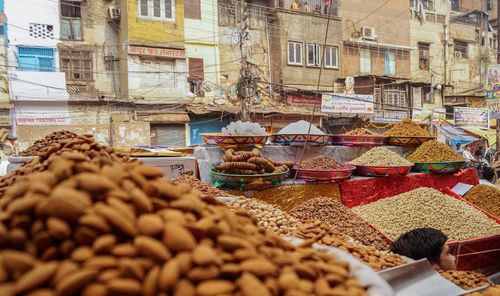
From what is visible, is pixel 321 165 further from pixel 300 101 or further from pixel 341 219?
pixel 300 101

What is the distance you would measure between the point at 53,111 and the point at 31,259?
497 inches

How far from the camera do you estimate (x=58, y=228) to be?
806mm

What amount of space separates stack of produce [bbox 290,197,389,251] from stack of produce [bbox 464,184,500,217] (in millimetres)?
1515

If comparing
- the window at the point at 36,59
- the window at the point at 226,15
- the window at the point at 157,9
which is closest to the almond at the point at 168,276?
the window at the point at 36,59

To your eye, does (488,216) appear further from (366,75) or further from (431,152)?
(366,75)

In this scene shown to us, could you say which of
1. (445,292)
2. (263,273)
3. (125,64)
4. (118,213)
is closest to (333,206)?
(445,292)

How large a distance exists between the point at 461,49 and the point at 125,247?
2284 cm

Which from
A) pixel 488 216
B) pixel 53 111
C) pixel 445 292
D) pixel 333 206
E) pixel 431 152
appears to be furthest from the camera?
pixel 53 111

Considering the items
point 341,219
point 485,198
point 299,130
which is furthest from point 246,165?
point 485,198

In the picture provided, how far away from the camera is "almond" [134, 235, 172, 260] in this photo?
796mm

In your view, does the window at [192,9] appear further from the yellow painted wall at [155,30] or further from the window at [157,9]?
the window at [157,9]

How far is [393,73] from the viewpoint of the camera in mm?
16828

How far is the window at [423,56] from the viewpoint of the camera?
58.0 ft

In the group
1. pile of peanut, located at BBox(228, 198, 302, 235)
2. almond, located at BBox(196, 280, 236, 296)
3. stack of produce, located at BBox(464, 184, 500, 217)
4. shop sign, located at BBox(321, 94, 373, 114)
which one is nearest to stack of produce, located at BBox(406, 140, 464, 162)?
stack of produce, located at BBox(464, 184, 500, 217)
